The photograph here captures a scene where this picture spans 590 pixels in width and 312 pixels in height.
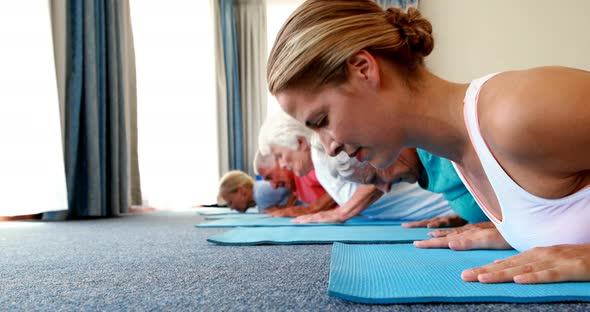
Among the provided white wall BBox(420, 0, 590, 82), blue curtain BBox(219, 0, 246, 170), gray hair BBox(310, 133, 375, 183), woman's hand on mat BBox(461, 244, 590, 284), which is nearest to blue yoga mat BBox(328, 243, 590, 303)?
woman's hand on mat BBox(461, 244, 590, 284)

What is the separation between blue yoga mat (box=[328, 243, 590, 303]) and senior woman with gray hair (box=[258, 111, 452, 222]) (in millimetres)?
1104

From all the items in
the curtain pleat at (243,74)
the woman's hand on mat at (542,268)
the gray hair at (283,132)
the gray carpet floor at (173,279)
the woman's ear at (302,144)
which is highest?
the curtain pleat at (243,74)

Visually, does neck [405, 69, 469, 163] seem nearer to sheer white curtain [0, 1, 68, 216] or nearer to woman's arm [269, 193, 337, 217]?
woman's arm [269, 193, 337, 217]

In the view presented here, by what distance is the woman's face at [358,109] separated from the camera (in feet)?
3.27

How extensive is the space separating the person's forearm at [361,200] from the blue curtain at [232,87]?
153 inches

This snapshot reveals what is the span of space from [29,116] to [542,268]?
294 cm

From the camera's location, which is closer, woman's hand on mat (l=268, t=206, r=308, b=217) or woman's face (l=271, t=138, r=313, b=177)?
woman's face (l=271, t=138, r=313, b=177)

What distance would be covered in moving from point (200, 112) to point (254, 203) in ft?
5.29

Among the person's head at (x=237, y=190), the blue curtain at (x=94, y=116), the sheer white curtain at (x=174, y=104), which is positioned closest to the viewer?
the blue curtain at (x=94, y=116)

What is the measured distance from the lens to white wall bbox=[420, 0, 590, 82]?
521 centimetres

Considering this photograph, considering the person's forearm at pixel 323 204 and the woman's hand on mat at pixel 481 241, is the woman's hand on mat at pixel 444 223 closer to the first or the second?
the woman's hand on mat at pixel 481 241

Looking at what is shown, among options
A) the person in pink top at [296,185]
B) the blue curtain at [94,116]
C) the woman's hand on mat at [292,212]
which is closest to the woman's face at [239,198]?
the person in pink top at [296,185]

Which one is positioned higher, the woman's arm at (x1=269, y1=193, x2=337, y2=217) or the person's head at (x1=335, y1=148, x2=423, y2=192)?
the person's head at (x1=335, y1=148, x2=423, y2=192)

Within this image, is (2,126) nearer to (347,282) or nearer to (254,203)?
(254,203)
